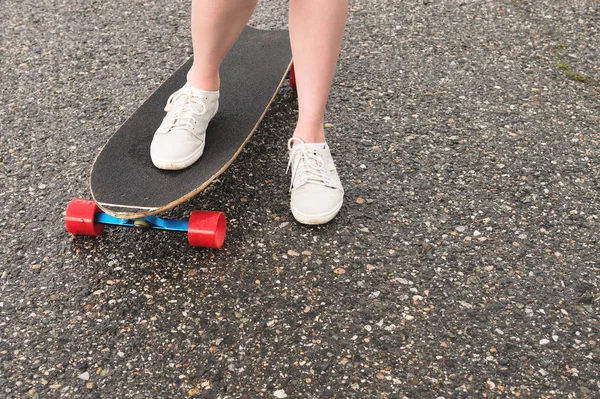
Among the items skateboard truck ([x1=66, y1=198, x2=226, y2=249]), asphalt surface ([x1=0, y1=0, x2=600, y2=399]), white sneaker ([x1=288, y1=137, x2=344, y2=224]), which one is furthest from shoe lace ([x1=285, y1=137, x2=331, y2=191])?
skateboard truck ([x1=66, y1=198, x2=226, y2=249])

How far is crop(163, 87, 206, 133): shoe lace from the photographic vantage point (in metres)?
2.06

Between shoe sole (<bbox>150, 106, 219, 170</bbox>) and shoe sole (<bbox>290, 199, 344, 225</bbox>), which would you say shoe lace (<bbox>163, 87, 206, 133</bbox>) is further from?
shoe sole (<bbox>290, 199, 344, 225</bbox>)

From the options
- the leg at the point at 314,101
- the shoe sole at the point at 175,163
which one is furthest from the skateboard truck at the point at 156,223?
the leg at the point at 314,101

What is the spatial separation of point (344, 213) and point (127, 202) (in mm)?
672

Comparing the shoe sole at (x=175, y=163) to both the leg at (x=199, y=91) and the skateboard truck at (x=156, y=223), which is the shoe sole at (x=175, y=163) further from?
the skateboard truck at (x=156, y=223)

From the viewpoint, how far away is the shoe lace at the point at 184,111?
2.06 meters

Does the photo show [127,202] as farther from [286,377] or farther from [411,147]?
[411,147]

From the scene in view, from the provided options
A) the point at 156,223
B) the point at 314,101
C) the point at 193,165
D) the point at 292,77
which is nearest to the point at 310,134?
the point at 314,101

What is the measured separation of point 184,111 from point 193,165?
20cm

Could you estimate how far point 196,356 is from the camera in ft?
5.29

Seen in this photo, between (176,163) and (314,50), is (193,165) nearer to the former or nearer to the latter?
(176,163)

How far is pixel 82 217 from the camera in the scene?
1.90m

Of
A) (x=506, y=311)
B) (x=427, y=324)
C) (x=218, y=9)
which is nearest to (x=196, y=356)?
(x=427, y=324)

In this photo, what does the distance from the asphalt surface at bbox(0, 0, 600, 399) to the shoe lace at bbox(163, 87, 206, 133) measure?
248 mm
